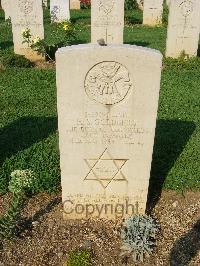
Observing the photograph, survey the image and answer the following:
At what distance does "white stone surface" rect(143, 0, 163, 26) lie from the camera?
16.8 meters

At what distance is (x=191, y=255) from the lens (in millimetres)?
4266

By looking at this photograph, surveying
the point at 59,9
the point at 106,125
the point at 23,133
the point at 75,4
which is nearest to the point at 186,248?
the point at 106,125

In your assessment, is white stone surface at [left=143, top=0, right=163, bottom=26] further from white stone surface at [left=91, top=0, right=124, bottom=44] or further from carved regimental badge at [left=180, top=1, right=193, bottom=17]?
carved regimental badge at [left=180, top=1, right=193, bottom=17]

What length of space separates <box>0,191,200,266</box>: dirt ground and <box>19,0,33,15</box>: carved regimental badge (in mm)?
7152

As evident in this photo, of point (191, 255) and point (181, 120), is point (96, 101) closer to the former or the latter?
point (191, 255)

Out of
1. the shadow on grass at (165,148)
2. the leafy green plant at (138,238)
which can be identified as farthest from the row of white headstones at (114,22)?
the leafy green plant at (138,238)

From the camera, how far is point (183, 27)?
11.0 metres

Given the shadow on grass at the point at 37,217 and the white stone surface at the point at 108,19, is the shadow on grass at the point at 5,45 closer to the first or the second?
the white stone surface at the point at 108,19

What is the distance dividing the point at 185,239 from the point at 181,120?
3.11 meters

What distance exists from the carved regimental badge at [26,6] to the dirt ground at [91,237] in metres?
7.15

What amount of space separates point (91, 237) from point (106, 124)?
1273 millimetres

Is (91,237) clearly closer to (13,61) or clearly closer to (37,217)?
(37,217)

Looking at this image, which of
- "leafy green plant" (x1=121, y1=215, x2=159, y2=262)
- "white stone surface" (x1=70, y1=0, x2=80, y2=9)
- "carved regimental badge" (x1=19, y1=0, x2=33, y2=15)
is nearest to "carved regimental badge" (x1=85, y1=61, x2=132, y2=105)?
"leafy green plant" (x1=121, y1=215, x2=159, y2=262)

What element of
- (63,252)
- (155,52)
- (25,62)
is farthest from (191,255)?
(25,62)
